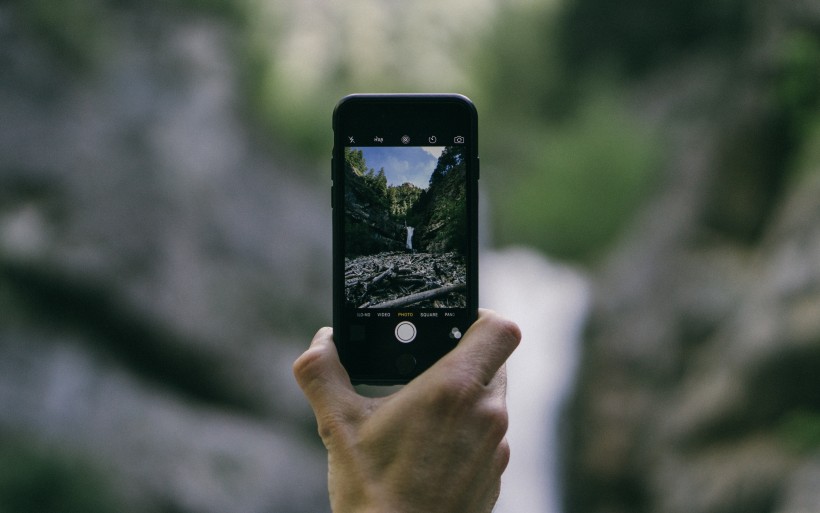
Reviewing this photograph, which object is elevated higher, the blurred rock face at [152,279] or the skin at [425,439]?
Result: the skin at [425,439]

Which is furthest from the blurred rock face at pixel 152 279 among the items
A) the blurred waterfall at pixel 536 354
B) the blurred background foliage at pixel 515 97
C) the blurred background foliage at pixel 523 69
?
the blurred waterfall at pixel 536 354

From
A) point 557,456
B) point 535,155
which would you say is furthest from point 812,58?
point 557,456

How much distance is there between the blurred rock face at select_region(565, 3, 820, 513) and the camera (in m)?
1.89

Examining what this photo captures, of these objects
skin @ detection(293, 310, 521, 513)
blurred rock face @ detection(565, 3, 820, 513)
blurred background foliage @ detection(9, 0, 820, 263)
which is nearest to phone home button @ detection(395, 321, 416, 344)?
skin @ detection(293, 310, 521, 513)

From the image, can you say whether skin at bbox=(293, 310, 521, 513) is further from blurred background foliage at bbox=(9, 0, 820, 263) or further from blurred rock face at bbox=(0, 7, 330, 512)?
blurred background foliage at bbox=(9, 0, 820, 263)

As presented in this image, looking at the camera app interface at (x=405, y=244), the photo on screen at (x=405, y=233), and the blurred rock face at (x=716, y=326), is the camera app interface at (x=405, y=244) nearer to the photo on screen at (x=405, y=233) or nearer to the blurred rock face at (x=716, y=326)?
the photo on screen at (x=405, y=233)

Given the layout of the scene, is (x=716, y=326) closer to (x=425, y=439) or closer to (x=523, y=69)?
(x=523, y=69)

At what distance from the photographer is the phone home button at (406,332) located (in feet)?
1.79

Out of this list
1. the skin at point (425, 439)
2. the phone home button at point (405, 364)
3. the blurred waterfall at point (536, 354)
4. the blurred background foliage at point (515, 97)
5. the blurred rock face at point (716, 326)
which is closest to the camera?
the skin at point (425, 439)

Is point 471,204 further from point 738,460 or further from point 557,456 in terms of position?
point 557,456

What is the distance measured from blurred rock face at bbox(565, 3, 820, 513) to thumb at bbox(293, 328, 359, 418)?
1.58m

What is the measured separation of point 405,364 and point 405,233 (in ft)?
0.32

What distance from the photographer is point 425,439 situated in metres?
0.42

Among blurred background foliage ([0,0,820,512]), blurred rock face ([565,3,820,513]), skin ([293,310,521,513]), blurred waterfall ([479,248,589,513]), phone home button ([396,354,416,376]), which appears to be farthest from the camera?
blurred waterfall ([479,248,589,513])
